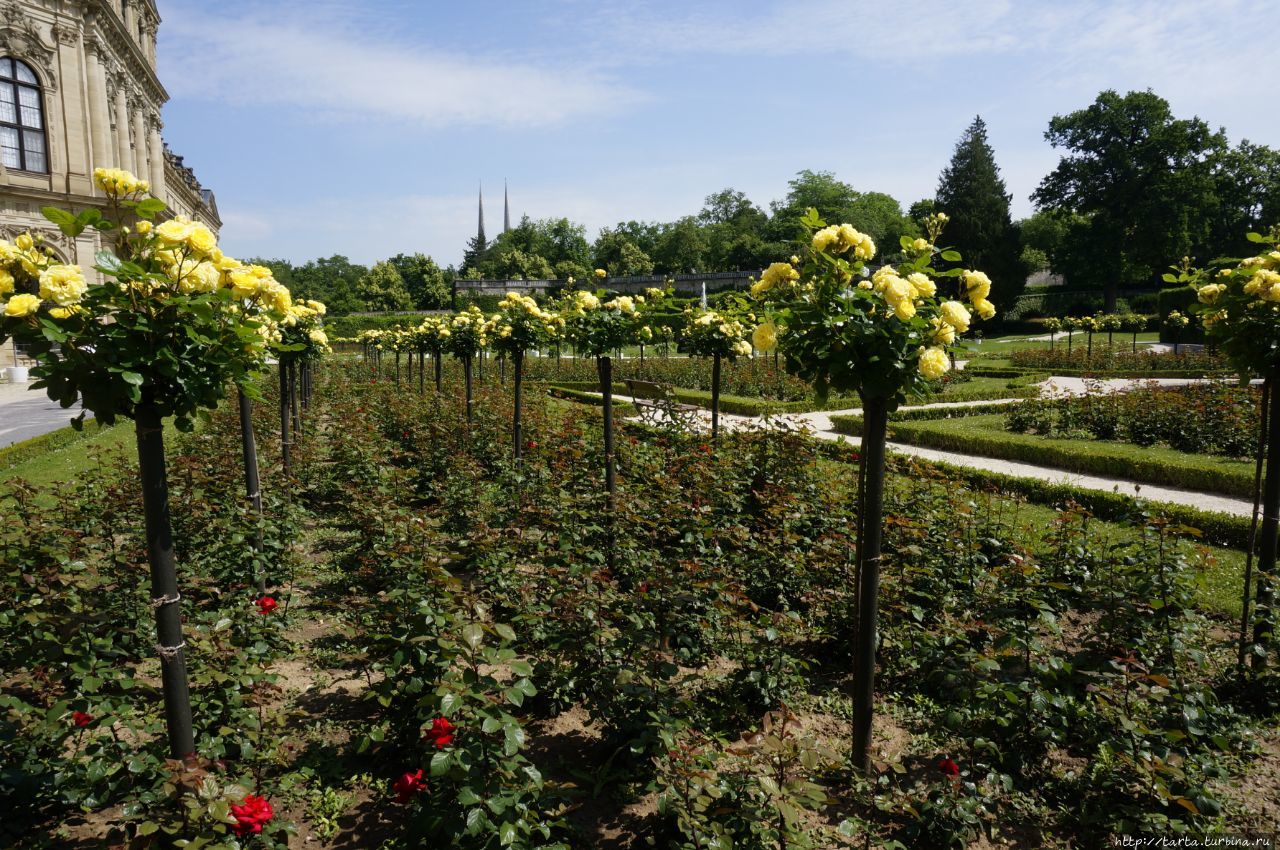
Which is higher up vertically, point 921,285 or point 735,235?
point 735,235

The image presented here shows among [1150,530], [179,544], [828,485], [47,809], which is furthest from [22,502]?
[1150,530]

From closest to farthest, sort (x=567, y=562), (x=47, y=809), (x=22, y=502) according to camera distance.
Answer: (x=47, y=809) → (x=567, y=562) → (x=22, y=502)

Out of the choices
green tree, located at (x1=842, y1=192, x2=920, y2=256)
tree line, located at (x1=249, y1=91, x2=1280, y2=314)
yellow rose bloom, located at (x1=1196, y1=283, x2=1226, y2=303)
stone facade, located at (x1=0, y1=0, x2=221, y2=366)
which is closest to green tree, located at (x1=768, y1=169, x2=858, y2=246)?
green tree, located at (x1=842, y1=192, x2=920, y2=256)

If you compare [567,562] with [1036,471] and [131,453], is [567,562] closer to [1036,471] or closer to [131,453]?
[1036,471]

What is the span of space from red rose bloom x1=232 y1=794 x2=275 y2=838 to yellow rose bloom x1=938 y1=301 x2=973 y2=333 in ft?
9.85

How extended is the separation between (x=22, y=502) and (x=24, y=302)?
3.38 meters

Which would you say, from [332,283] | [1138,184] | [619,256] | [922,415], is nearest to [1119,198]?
[1138,184]

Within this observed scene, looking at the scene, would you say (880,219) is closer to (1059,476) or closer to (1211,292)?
(1059,476)

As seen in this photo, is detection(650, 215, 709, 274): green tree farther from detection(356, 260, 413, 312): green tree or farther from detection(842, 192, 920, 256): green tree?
detection(356, 260, 413, 312): green tree

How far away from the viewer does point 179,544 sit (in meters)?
5.00

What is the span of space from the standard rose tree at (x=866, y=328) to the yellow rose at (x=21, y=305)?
262 cm

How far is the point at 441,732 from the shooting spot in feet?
8.16

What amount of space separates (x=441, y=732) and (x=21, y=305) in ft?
6.12

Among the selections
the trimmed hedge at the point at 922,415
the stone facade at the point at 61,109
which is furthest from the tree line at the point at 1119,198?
the trimmed hedge at the point at 922,415
